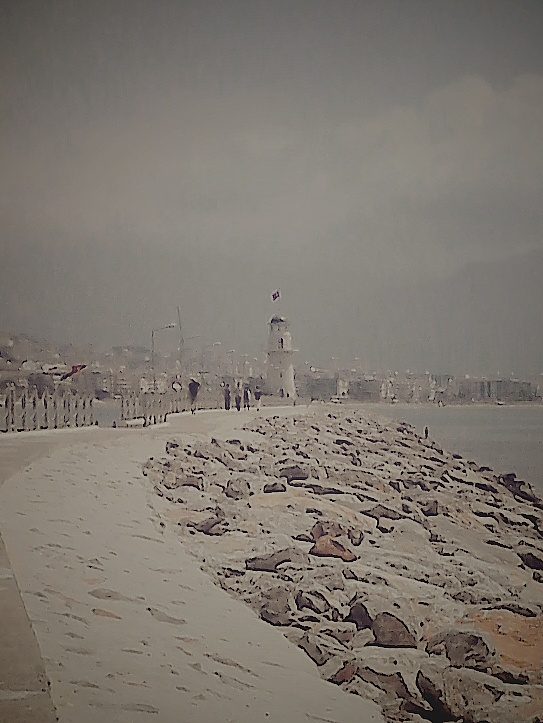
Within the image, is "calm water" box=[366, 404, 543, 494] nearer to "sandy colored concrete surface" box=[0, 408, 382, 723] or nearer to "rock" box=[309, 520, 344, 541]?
"rock" box=[309, 520, 344, 541]

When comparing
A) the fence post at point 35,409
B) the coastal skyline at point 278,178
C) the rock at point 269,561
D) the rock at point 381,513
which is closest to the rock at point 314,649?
the rock at point 269,561

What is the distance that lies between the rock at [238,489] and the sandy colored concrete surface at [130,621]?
34 cm

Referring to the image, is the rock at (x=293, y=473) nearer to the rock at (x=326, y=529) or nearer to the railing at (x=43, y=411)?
the rock at (x=326, y=529)

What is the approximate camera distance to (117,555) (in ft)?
9.09

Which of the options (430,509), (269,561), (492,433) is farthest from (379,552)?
(492,433)

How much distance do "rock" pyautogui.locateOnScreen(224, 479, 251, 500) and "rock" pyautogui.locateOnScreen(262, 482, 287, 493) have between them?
Answer: 0.25 ft

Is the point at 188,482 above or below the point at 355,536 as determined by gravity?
above

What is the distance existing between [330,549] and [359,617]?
0.34 metres

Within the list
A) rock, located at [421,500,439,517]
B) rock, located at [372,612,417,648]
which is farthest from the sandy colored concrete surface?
rock, located at [421,500,439,517]

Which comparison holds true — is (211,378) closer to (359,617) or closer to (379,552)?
(379,552)

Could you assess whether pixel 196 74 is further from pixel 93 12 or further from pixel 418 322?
pixel 418 322

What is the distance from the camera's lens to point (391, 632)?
2674mm

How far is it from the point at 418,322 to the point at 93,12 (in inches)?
85.5

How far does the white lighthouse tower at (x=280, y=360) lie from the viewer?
3414mm
